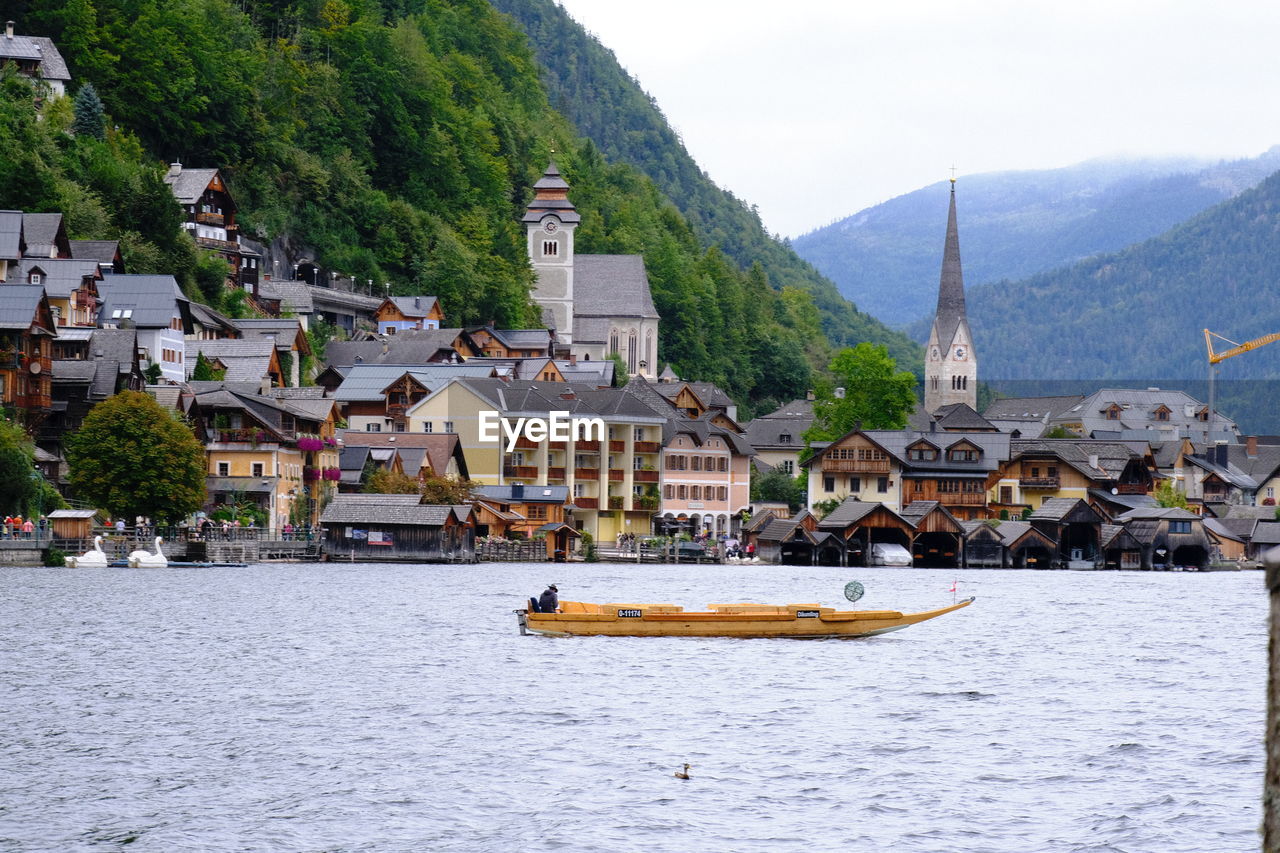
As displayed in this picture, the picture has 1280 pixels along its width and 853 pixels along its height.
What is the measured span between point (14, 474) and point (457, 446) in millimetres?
44864

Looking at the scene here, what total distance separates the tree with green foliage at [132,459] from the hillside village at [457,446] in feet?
11.9

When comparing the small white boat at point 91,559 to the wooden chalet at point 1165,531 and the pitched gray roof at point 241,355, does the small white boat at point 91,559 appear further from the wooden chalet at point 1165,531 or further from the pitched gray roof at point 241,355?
the wooden chalet at point 1165,531

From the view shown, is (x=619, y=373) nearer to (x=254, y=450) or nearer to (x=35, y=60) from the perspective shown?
(x=35, y=60)

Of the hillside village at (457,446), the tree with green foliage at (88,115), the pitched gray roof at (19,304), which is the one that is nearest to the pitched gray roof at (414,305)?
the hillside village at (457,446)

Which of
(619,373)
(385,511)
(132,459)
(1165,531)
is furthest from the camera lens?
(619,373)

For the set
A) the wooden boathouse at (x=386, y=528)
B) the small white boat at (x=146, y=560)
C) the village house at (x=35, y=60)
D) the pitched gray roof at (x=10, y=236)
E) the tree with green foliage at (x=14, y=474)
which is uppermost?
the village house at (x=35, y=60)

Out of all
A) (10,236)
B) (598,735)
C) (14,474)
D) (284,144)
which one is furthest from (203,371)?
Result: (598,735)

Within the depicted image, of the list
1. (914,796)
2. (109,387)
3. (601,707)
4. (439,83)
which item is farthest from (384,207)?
(914,796)

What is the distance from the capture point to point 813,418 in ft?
586

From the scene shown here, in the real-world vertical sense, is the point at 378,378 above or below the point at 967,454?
above

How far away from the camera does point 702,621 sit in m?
58.9

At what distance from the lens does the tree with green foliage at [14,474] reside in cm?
8356

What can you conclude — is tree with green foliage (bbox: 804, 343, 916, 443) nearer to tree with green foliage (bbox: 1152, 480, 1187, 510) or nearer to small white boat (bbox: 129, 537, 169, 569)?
tree with green foliage (bbox: 1152, 480, 1187, 510)

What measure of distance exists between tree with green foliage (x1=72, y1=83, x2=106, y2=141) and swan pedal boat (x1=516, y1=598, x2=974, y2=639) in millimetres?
80461
